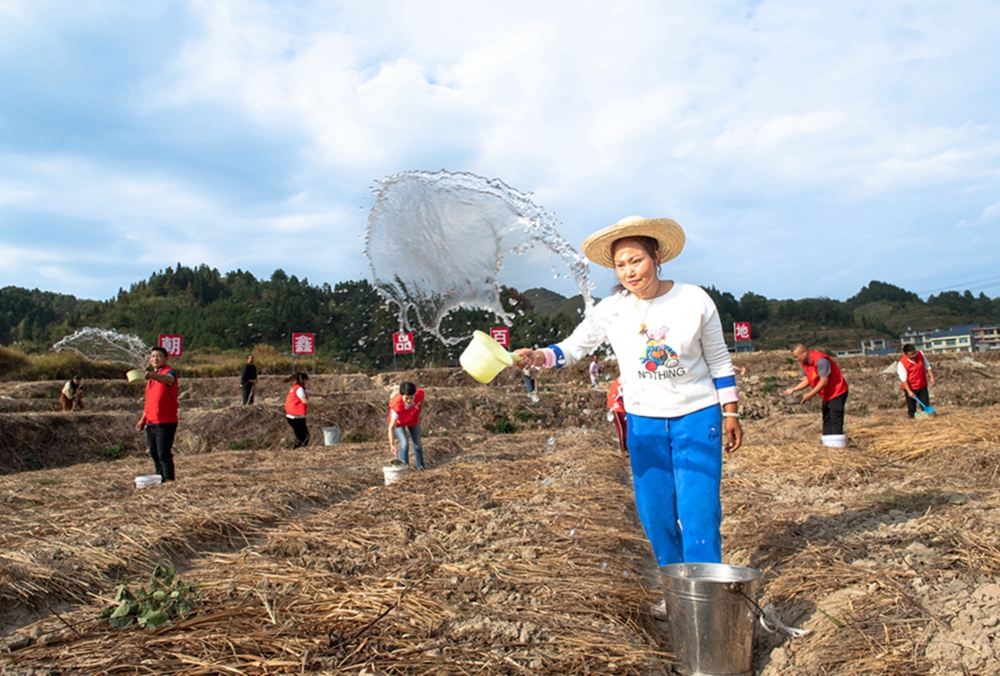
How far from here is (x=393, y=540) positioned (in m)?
4.14

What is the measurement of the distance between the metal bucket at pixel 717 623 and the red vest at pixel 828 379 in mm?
6562

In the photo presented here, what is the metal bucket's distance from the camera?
2283mm

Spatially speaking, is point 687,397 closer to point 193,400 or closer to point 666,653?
point 666,653

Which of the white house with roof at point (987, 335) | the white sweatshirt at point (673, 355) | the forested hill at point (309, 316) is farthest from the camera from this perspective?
the white house with roof at point (987, 335)

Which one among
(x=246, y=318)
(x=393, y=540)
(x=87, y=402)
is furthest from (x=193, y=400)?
(x=246, y=318)

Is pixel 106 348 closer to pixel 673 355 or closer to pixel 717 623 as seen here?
pixel 673 355

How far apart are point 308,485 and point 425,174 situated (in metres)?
3.84

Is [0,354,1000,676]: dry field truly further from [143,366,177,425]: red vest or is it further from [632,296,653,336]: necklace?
[632,296,653,336]: necklace

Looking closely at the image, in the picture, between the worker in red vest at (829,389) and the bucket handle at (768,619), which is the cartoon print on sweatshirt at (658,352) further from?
→ the worker in red vest at (829,389)

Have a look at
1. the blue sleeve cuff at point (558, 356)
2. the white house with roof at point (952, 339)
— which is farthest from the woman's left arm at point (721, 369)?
the white house with roof at point (952, 339)

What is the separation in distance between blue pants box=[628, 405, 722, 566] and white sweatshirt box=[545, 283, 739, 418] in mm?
71

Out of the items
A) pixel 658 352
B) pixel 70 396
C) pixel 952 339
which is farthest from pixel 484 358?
pixel 952 339

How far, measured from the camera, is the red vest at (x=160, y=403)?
286 inches

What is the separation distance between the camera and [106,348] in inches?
1248
